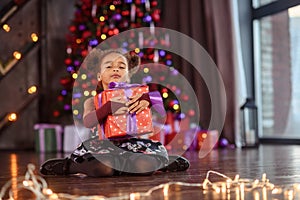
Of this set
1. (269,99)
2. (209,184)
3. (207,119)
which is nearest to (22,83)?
(207,119)

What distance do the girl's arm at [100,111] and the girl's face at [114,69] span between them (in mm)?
127

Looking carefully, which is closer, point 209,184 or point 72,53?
point 209,184

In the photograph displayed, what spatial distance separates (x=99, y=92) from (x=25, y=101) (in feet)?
9.24

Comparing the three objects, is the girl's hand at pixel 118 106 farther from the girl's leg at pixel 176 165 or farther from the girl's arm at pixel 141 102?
the girl's leg at pixel 176 165

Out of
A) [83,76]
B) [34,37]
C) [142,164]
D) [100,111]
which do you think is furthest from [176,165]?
[34,37]

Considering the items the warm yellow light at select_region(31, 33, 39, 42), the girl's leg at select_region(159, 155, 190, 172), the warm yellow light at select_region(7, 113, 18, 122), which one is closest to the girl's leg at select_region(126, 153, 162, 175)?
the girl's leg at select_region(159, 155, 190, 172)

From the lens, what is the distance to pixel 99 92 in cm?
249

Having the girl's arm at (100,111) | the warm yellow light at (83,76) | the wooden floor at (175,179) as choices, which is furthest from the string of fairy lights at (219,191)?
the warm yellow light at (83,76)

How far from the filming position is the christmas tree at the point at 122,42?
15.5 feet

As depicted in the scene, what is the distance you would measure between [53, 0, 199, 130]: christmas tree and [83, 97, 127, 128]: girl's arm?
2.20m

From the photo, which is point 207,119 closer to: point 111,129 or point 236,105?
point 236,105

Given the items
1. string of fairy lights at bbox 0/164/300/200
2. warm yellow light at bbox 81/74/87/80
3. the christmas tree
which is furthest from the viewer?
the christmas tree

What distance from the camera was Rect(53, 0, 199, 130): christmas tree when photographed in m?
4.72

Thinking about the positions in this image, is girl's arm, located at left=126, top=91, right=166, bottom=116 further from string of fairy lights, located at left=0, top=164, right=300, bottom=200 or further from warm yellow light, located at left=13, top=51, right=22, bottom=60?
warm yellow light, located at left=13, top=51, right=22, bottom=60
